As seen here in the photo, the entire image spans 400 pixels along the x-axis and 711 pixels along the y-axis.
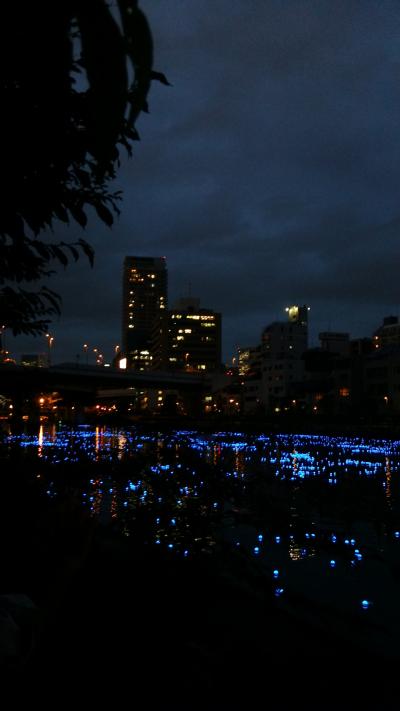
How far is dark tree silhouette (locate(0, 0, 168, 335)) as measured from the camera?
95 cm

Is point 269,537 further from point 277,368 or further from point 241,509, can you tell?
point 277,368

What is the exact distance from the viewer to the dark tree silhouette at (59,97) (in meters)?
0.95

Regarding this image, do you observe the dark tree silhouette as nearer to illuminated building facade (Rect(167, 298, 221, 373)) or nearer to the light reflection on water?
the light reflection on water

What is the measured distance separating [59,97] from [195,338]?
18517cm

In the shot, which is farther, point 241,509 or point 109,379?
point 109,379

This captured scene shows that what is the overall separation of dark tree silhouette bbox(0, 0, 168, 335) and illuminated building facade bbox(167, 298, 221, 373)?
178570 mm

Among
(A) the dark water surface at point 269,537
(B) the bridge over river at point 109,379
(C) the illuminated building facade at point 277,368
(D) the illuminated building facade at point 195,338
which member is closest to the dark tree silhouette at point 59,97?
(A) the dark water surface at point 269,537

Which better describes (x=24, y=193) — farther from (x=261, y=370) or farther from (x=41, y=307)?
(x=261, y=370)

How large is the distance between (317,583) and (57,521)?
134 inches

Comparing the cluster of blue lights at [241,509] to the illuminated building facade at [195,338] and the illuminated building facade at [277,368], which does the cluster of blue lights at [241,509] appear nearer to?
the illuminated building facade at [277,368]

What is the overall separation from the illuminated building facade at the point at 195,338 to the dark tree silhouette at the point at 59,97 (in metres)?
179

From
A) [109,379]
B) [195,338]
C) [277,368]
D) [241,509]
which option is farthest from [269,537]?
[195,338]

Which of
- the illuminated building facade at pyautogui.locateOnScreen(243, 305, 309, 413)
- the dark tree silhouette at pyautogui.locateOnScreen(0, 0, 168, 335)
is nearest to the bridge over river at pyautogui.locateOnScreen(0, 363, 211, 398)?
the illuminated building facade at pyautogui.locateOnScreen(243, 305, 309, 413)

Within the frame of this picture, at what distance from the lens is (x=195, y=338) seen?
612 feet
